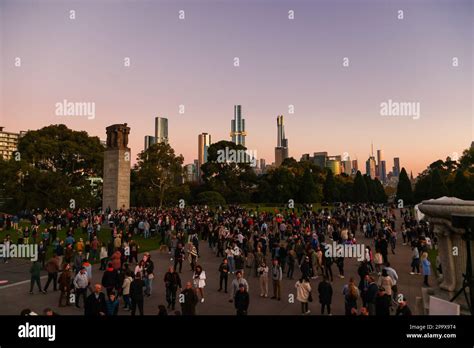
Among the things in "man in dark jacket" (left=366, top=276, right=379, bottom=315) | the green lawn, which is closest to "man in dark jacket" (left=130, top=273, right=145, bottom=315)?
"man in dark jacket" (left=366, top=276, right=379, bottom=315)

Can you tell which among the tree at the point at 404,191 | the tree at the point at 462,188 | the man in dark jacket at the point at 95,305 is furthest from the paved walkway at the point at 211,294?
the tree at the point at 404,191

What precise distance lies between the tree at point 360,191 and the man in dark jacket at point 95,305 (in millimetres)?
72213

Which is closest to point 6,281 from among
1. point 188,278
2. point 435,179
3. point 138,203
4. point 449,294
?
point 188,278

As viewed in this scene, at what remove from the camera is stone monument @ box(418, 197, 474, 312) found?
708cm

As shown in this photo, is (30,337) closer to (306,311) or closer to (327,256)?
(306,311)

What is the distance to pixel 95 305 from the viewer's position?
8.32m

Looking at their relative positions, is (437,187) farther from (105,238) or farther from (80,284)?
(80,284)

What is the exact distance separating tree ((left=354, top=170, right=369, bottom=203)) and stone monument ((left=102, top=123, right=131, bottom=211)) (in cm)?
5397

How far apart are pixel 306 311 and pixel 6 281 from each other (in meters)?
11.9

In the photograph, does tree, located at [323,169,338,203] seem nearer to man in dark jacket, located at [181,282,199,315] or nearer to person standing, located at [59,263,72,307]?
person standing, located at [59,263,72,307]

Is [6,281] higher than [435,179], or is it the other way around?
[435,179]

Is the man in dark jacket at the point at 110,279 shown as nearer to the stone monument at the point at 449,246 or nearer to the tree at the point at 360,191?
the stone monument at the point at 449,246

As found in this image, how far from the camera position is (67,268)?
10695mm

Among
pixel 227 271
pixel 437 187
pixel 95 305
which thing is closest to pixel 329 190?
pixel 437 187
